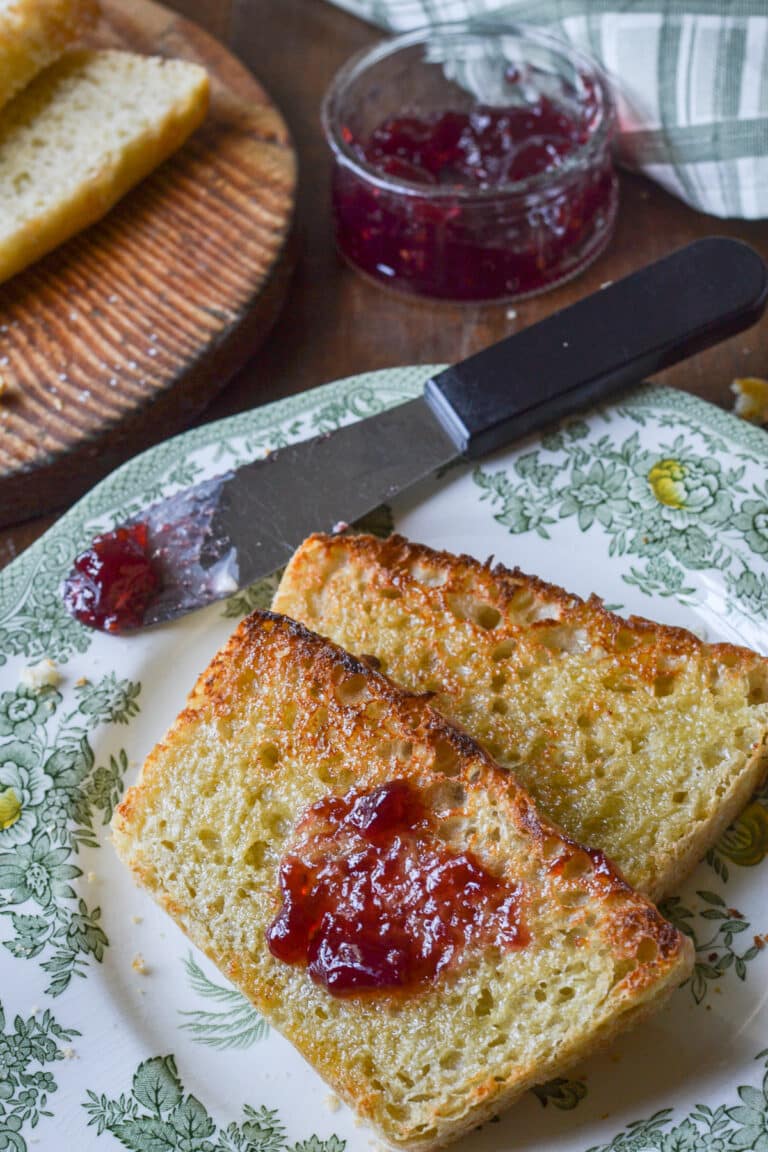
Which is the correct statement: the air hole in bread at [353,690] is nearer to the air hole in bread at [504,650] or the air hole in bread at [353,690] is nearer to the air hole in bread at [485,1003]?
the air hole in bread at [504,650]

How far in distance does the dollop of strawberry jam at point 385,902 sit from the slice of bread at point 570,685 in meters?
0.33

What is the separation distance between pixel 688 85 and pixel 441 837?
3153 millimetres

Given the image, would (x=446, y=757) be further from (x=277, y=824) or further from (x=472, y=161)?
(x=472, y=161)

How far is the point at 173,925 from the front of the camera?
300 cm

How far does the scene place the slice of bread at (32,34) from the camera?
14.9 ft

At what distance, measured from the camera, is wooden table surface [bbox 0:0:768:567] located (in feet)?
14.0

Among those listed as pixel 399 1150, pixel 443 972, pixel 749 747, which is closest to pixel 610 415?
pixel 749 747

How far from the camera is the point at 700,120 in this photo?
14.9ft

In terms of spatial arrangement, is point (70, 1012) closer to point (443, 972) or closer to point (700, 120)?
point (443, 972)

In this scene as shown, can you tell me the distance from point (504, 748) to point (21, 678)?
1334 mm

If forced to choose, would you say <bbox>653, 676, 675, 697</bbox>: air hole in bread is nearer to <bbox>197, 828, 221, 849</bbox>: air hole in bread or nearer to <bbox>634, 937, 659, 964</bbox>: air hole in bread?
<bbox>634, 937, 659, 964</bbox>: air hole in bread

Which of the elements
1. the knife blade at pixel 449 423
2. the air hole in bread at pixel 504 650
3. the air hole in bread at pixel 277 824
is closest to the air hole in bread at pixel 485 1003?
the air hole in bread at pixel 277 824

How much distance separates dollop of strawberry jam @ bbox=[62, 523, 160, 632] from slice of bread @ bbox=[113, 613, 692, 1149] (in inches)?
19.7

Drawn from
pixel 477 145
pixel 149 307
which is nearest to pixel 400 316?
pixel 477 145
